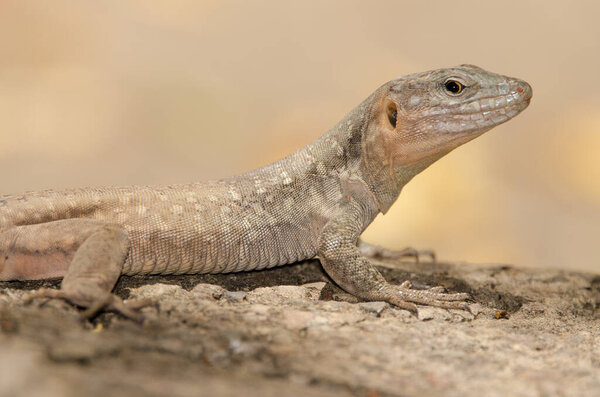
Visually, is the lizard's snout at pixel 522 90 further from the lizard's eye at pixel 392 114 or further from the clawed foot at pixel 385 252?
the clawed foot at pixel 385 252

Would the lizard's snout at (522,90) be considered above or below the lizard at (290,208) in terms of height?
above

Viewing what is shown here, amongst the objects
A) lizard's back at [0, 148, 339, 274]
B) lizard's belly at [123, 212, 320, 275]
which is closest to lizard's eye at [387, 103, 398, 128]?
lizard's back at [0, 148, 339, 274]

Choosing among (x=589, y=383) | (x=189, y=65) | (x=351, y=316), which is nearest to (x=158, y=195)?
(x=351, y=316)

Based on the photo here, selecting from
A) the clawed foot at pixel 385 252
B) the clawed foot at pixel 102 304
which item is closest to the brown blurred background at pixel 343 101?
the clawed foot at pixel 385 252

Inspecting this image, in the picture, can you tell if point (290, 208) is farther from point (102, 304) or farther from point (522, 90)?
point (522, 90)

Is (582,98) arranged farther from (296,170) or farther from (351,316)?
(351,316)

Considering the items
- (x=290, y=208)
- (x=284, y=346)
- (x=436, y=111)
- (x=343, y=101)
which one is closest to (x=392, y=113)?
(x=436, y=111)
